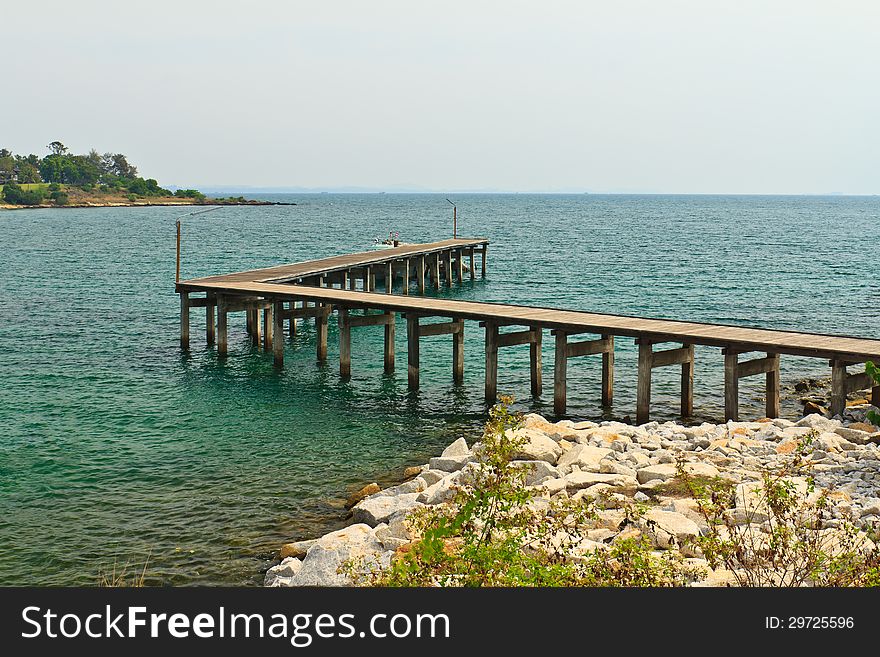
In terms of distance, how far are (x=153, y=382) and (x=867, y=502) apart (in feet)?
62.0

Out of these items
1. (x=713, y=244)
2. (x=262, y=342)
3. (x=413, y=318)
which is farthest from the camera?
(x=713, y=244)

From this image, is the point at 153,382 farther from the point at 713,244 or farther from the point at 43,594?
the point at 713,244

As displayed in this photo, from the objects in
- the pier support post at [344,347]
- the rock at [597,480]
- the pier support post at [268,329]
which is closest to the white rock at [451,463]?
the rock at [597,480]

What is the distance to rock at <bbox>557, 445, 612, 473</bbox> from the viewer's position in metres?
15.2

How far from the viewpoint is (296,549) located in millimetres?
13602

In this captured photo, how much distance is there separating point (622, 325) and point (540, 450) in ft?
20.3

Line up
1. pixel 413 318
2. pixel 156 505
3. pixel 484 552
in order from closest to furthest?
pixel 484 552, pixel 156 505, pixel 413 318

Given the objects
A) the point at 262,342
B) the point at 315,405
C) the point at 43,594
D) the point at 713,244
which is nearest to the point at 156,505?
the point at 315,405

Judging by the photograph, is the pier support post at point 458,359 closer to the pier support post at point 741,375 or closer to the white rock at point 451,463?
the pier support post at point 741,375

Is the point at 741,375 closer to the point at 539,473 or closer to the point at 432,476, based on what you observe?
the point at 539,473

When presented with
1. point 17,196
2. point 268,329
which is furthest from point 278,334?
point 17,196

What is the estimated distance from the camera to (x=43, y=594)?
5.09 meters

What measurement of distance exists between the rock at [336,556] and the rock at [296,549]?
9.6 inches

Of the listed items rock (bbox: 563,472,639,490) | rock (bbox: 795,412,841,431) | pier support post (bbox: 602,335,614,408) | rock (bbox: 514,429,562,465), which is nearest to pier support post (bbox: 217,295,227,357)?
pier support post (bbox: 602,335,614,408)
